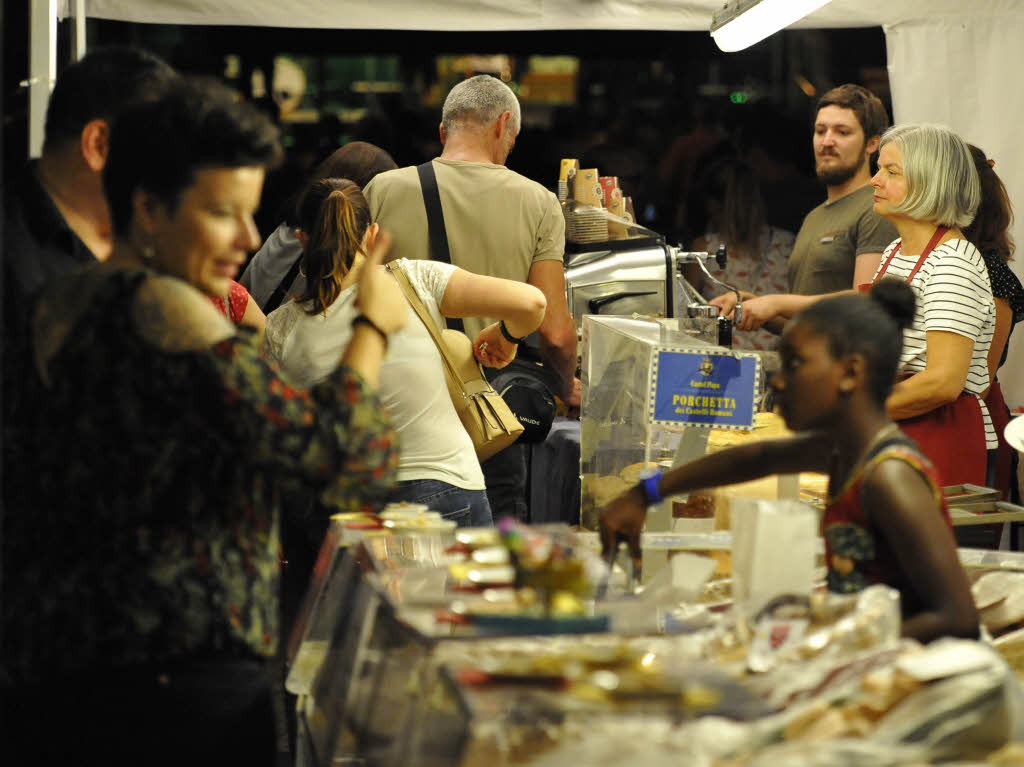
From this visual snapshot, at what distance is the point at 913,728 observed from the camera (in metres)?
1.60

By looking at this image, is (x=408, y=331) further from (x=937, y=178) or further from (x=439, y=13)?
(x=439, y=13)

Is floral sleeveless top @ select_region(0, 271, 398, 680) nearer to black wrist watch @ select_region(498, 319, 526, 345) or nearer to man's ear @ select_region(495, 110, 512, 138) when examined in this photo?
black wrist watch @ select_region(498, 319, 526, 345)

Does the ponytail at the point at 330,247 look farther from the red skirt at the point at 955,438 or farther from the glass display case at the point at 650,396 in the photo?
the red skirt at the point at 955,438

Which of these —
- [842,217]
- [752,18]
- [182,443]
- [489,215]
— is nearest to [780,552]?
[182,443]

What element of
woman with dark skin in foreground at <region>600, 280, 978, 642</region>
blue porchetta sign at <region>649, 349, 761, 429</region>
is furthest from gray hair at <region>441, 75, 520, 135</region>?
woman with dark skin in foreground at <region>600, 280, 978, 642</region>

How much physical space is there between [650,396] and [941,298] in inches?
51.8

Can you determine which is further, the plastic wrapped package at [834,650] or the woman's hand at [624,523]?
the woman's hand at [624,523]

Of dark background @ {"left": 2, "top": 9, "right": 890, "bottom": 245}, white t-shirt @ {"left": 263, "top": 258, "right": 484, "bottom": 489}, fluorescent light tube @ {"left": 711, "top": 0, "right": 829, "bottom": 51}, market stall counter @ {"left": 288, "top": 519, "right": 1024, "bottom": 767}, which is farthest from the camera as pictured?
dark background @ {"left": 2, "top": 9, "right": 890, "bottom": 245}

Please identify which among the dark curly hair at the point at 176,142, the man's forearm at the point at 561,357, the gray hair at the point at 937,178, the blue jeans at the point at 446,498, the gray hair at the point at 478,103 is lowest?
the blue jeans at the point at 446,498

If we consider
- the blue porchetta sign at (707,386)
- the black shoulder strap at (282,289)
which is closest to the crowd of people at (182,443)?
the blue porchetta sign at (707,386)

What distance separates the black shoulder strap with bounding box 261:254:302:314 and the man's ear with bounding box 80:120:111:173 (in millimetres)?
2514

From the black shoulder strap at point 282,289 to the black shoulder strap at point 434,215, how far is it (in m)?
0.53

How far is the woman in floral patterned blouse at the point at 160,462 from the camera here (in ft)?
5.42

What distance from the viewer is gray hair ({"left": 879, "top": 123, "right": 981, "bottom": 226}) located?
404cm
